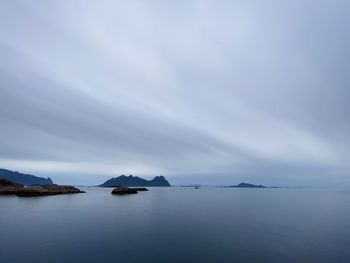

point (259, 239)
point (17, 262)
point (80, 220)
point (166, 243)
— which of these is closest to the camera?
point (17, 262)

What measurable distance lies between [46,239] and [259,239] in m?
29.8

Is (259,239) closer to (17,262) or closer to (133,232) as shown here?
(133,232)

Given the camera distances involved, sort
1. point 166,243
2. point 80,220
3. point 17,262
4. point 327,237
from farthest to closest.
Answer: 1. point 80,220
2. point 327,237
3. point 166,243
4. point 17,262

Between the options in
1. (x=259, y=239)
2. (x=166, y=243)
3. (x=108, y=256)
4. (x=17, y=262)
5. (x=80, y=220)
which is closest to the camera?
(x=17, y=262)

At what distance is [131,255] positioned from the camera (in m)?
28.2

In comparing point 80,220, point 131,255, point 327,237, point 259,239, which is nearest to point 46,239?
point 131,255

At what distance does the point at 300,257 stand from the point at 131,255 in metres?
18.6

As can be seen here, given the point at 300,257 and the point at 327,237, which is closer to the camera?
the point at 300,257

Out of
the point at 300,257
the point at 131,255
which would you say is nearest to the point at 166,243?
the point at 131,255

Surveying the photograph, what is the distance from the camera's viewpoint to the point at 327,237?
4028 cm

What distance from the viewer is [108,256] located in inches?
1081

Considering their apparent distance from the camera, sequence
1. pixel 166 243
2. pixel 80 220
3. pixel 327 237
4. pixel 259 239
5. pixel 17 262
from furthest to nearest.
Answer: pixel 80 220 < pixel 327 237 < pixel 259 239 < pixel 166 243 < pixel 17 262

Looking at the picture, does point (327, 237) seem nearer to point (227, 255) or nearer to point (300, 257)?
point (300, 257)

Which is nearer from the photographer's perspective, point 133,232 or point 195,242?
point 195,242
